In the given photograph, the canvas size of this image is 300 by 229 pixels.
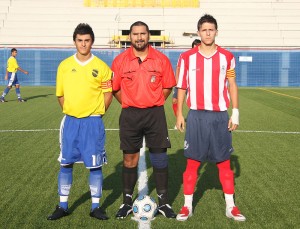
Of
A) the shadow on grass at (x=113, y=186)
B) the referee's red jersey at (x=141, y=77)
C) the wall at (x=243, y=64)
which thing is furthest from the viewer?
the wall at (x=243, y=64)

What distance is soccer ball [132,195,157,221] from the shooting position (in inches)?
168

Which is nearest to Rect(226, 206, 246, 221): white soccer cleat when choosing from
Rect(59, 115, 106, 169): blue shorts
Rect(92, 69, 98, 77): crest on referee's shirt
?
Rect(59, 115, 106, 169): blue shorts

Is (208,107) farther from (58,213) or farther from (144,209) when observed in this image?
(58,213)

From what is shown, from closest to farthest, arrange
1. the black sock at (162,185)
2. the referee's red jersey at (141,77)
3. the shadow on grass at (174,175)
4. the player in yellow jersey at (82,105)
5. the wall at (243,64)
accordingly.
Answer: the player in yellow jersey at (82,105) → the referee's red jersey at (141,77) → the black sock at (162,185) → the shadow on grass at (174,175) → the wall at (243,64)

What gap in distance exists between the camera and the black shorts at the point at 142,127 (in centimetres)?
436

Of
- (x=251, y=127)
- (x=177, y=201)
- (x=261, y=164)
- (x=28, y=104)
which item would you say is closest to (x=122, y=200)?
(x=177, y=201)

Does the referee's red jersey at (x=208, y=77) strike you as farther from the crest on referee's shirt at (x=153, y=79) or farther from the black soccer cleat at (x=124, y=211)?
the black soccer cleat at (x=124, y=211)

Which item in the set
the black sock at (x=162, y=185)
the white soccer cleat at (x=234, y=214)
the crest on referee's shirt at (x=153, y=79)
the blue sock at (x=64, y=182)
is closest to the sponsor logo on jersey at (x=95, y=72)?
the crest on referee's shirt at (x=153, y=79)

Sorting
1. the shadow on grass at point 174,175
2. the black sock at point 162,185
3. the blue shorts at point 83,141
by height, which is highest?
the blue shorts at point 83,141

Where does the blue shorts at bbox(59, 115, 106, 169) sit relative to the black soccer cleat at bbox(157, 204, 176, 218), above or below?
above

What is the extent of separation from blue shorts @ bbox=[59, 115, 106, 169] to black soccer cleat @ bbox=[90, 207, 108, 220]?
1.38 feet

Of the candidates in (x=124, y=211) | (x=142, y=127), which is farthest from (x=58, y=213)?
(x=142, y=127)

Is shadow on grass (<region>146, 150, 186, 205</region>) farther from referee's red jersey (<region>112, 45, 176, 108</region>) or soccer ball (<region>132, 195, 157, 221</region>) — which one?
referee's red jersey (<region>112, 45, 176, 108</region>)

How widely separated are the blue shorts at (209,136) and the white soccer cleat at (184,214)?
48 centimetres
